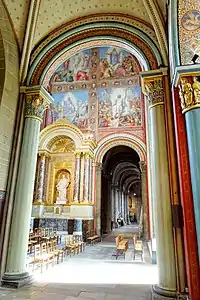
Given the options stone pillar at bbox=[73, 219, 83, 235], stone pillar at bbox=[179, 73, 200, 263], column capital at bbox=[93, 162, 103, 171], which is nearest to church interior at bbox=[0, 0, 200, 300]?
stone pillar at bbox=[179, 73, 200, 263]

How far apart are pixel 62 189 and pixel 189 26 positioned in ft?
39.4

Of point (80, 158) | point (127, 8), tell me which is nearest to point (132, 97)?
point (80, 158)

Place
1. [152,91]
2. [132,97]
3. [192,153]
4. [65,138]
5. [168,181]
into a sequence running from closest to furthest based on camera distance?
1. [192,153]
2. [168,181]
3. [152,91]
4. [65,138]
5. [132,97]

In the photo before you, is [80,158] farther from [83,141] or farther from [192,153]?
[192,153]

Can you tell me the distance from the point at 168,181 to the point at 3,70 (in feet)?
14.7

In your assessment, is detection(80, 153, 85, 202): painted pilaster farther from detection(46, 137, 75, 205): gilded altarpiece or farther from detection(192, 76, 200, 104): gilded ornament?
detection(192, 76, 200, 104): gilded ornament

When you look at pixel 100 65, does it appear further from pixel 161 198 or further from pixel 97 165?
pixel 161 198

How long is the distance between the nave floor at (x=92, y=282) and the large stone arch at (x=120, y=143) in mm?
8507

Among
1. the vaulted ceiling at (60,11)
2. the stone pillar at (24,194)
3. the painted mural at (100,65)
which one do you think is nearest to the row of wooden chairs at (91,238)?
the stone pillar at (24,194)

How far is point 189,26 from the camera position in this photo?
14.3ft

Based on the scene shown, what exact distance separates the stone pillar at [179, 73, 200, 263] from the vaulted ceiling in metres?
2.56

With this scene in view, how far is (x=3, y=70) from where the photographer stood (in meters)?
5.39

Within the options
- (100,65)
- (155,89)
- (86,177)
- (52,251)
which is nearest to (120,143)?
(86,177)

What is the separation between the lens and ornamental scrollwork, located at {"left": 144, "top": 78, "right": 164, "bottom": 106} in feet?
16.7
